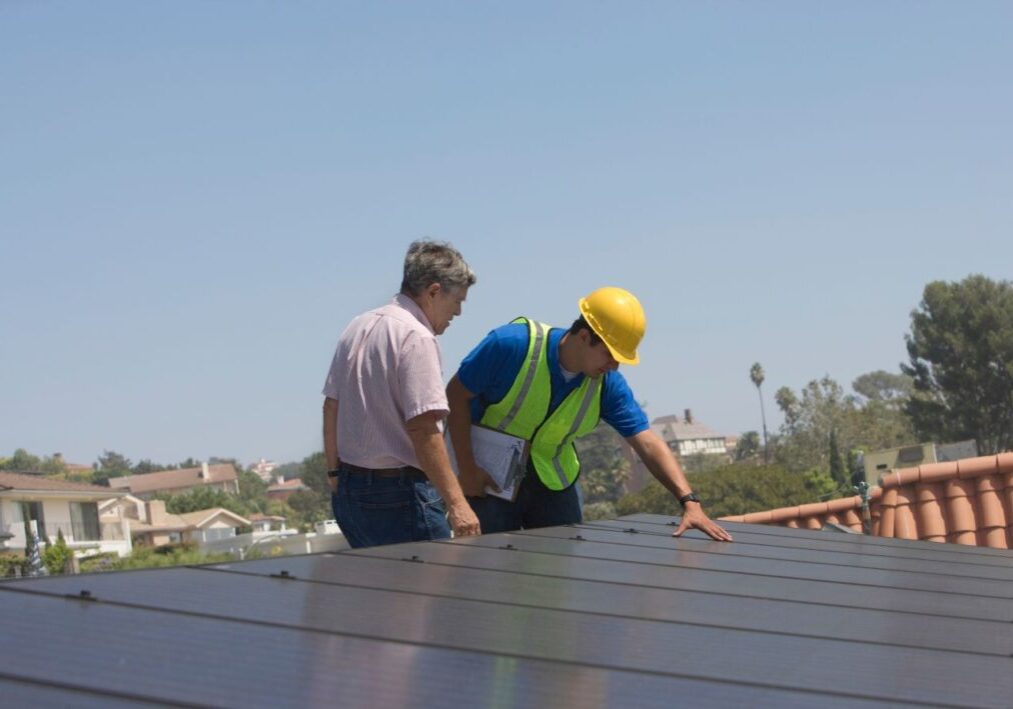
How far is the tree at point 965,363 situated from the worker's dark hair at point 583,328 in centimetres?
6940

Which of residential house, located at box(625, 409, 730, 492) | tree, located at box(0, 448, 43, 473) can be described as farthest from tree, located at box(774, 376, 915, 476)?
tree, located at box(0, 448, 43, 473)

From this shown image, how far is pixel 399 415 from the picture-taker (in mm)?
5262

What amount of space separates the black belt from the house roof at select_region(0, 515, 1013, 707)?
81 cm

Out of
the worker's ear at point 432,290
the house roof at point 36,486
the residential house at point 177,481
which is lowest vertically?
the worker's ear at point 432,290

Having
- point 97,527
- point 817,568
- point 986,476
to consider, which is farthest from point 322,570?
point 97,527

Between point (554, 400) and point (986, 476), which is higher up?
point (554, 400)

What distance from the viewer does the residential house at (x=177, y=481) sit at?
16762 centimetres

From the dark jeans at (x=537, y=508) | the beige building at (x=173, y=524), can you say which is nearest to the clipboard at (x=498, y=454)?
the dark jeans at (x=537, y=508)

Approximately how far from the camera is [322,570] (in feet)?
12.1

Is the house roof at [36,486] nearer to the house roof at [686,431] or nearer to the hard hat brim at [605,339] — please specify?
the hard hat brim at [605,339]

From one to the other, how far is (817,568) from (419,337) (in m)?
1.64

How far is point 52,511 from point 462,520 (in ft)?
234

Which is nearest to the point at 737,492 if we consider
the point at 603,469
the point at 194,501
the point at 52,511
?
the point at 52,511

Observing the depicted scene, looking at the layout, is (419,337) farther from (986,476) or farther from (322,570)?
(986,476)
